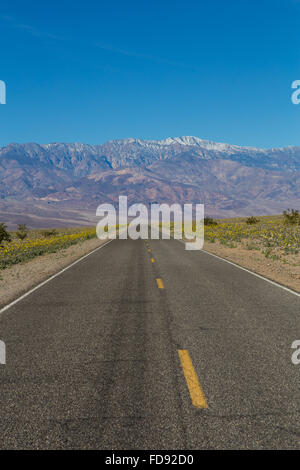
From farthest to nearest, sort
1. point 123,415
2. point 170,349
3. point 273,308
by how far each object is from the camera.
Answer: point 273,308, point 170,349, point 123,415

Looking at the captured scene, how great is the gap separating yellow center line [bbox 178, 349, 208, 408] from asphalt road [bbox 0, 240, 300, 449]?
0.04 ft

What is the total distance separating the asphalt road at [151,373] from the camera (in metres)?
3.46

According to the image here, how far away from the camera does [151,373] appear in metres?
4.75

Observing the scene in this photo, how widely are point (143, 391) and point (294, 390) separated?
1.80 metres

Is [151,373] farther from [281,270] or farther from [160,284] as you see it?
[281,270]

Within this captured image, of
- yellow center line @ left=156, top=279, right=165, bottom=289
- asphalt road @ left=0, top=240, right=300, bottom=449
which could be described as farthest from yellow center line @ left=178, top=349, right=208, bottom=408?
yellow center line @ left=156, top=279, right=165, bottom=289

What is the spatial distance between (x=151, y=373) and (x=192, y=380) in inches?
22.3

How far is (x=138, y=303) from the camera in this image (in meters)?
8.78

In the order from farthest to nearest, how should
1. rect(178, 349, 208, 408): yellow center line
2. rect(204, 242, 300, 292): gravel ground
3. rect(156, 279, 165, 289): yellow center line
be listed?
1. rect(204, 242, 300, 292): gravel ground
2. rect(156, 279, 165, 289): yellow center line
3. rect(178, 349, 208, 408): yellow center line

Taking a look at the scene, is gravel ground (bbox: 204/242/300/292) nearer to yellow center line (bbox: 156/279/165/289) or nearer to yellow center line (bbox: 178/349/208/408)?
yellow center line (bbox: 156/279/165/289)

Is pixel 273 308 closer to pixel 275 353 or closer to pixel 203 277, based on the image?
pixel 275 353

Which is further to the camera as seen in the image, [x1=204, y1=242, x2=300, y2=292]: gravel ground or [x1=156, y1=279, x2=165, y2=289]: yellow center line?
[x1=204, y1=242, x2=300, y2=292]: gravel ground

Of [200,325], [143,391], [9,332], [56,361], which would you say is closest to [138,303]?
[200,325]

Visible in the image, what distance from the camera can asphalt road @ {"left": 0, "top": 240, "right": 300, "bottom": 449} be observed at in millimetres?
3455
